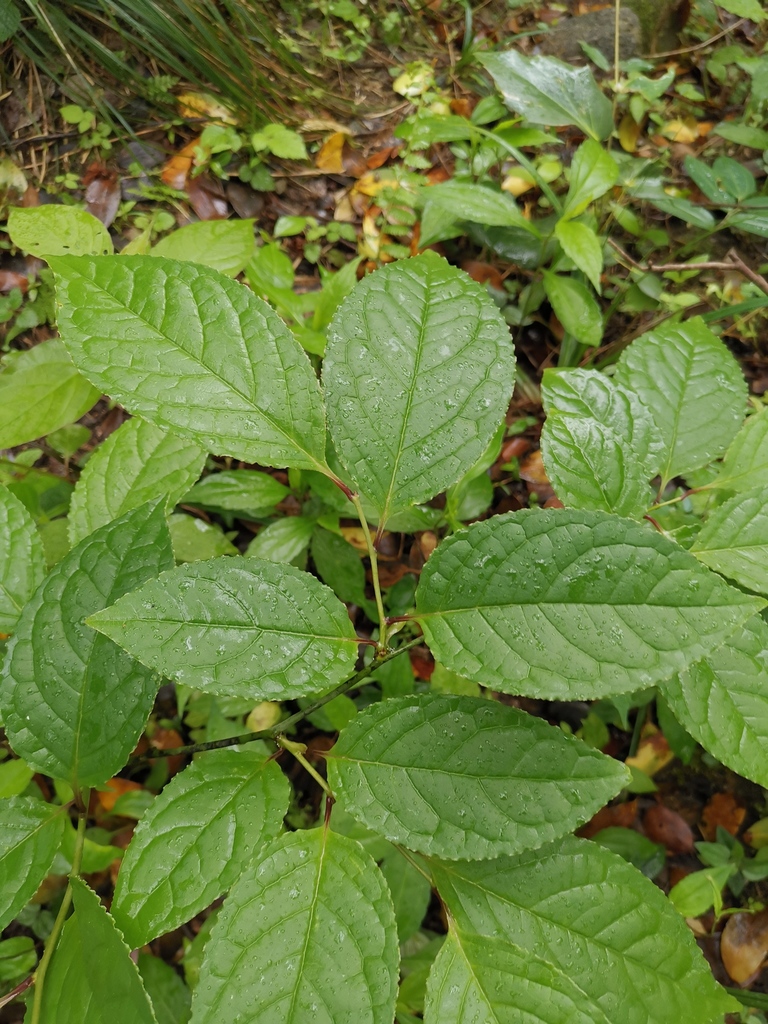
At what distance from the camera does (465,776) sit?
0.81m

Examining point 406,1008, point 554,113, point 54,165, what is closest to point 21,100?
point 54,165

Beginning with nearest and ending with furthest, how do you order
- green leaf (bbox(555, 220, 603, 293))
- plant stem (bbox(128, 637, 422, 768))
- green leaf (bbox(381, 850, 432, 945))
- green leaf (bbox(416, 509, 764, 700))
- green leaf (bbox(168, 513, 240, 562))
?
green leaf (bbox(416, 509, 764, 700)), plant stem (bbox(128, 637, 422, 768)), green leaf (bbox(381, 850, 432, 945)), green leaf (bbox(168, 513, 240, 562)), green leaf (bbox(555, 220, 603, 293))

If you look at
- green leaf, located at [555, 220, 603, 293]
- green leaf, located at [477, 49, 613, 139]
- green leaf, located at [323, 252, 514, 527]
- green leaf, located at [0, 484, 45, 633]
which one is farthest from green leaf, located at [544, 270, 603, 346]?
green leaf, located at [0, 484, 45, 633]

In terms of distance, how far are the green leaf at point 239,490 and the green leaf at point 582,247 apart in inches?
41.1

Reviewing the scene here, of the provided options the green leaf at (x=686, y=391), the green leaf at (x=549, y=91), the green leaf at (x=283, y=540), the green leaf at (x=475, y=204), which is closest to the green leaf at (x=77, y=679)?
the green leaf at (x=283, y=540)

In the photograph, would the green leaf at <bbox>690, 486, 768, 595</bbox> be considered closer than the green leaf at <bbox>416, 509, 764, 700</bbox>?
No

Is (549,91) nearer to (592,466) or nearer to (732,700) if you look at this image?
(592,466)

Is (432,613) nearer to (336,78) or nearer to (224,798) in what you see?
(224,798)

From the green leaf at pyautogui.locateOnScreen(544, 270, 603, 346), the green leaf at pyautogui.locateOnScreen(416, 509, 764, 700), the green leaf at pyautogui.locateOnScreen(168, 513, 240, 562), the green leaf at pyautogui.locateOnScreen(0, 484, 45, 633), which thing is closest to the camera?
the green leaf at pyautogui.locateOnScreen(416, 509, 764, 700)

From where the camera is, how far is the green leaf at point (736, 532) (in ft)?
3.25

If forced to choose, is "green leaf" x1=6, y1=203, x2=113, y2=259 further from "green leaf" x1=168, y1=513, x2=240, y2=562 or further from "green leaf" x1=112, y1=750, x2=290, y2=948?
"green leaf" x1=112, y1=750, x2=290, y2=948

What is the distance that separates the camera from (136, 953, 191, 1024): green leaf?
1366 mm

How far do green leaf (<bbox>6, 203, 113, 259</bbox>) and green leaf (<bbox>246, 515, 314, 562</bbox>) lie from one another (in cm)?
78

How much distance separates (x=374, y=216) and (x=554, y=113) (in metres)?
0.72
